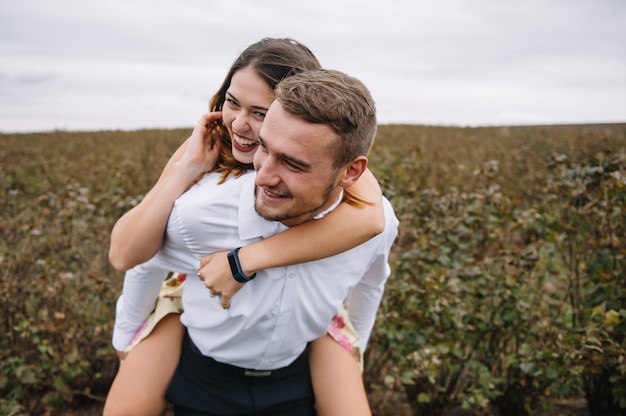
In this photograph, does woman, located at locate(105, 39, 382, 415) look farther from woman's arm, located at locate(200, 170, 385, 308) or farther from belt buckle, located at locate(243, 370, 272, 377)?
belt buckle, located at locate(243, 370, 272, 377)

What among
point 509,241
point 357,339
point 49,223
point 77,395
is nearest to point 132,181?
point 49,223

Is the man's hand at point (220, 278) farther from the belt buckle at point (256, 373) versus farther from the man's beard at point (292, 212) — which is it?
the belt buckle at point (256, 373)

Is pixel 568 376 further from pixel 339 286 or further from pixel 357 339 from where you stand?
pixel 339 286

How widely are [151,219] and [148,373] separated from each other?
58 centimetres

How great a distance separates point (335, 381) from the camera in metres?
1.88

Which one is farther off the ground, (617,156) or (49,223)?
(617,156)

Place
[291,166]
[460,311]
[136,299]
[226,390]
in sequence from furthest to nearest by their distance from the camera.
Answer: [460,311] → [136,299] → [226,390] → [291,166]

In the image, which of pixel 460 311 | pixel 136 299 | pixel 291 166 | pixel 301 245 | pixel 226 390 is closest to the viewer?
pixel 291 166

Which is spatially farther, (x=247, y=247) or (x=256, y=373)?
(x=256, y=373)

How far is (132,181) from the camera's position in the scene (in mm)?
6543

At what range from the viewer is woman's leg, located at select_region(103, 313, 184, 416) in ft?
5.74

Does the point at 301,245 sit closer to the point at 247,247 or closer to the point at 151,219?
the point at 247,247

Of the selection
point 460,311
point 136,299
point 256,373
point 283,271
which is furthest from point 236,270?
point 460,311

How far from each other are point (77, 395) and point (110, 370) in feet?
0.99
